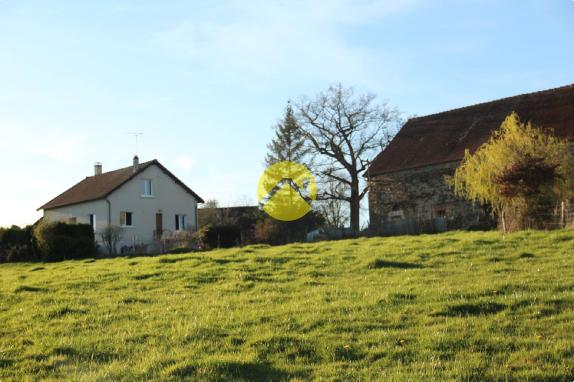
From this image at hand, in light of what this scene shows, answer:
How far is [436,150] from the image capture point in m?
35.0

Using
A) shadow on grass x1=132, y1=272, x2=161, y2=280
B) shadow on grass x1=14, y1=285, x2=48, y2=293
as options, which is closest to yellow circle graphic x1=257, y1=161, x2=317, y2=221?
shadow on grass x1=132, y1=272, x2=161, y2=280

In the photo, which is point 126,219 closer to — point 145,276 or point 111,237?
point 111,237

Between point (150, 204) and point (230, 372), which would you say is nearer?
point (230, 372)

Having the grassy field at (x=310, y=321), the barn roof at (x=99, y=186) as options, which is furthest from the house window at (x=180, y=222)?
the grassy field at (x=310, y=321)

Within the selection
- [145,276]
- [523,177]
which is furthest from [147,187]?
[145,276]

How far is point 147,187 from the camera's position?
138 ft

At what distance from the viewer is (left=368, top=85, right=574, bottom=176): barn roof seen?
105 feet

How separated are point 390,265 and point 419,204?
2131 centimetres

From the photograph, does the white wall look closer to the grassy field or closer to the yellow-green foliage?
the yellow-green foliage

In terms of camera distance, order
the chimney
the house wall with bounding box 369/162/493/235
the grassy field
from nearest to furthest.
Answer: the grassy field → the house wall with bounding box 369/162/493/235 → the chimney

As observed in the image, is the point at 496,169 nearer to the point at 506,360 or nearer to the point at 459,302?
the point at 459,302

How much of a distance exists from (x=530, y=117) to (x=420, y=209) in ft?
23.9

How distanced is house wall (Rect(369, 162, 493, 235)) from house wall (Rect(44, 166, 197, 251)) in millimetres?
12892

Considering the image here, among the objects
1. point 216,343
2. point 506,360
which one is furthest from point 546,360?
point 216,343
